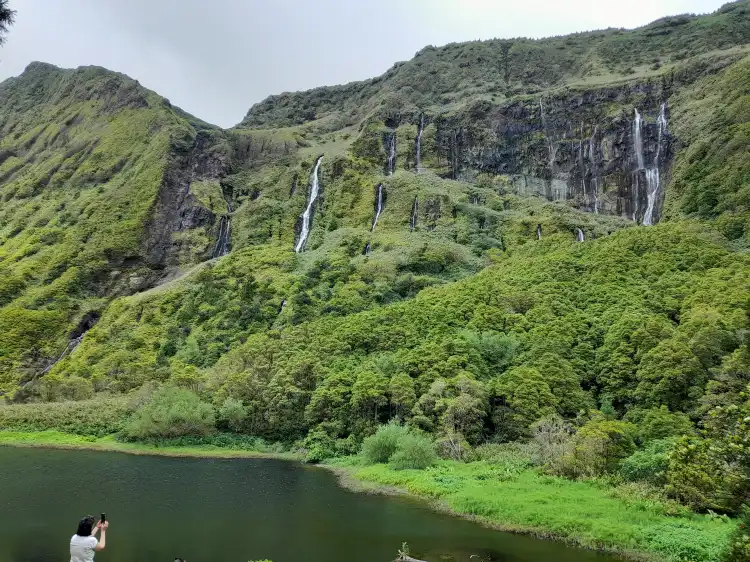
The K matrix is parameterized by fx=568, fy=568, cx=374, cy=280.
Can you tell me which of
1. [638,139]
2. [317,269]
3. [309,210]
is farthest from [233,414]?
[638,139]

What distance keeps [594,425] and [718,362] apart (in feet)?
61.5

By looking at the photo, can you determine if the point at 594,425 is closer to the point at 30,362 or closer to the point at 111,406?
the point at 111,406

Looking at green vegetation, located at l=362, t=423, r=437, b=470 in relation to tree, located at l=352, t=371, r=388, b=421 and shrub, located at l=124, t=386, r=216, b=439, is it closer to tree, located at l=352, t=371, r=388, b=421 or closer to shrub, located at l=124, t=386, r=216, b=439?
tree, located at l=352, t=371, r=388, b=421

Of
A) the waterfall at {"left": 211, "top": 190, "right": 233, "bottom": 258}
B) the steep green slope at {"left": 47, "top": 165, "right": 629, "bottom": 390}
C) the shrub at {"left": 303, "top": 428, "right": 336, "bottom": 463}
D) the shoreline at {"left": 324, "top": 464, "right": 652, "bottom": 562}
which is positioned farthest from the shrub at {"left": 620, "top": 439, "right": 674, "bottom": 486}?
the waterfall at {"left": 211, "top": 190, "right": 233, "bottom": 258}

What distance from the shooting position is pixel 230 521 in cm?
3719

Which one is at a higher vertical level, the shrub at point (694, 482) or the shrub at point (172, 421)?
the shrub at point (694, 482)

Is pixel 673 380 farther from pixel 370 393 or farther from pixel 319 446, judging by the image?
pixel 319 446

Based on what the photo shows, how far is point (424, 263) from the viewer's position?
414ft

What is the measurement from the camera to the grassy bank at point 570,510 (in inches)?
1251

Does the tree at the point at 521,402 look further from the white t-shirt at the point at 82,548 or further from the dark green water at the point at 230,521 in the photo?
the white t-shirt at the point at 82,548

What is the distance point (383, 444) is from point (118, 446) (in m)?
41.2

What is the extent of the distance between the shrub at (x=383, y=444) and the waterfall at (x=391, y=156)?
398ft

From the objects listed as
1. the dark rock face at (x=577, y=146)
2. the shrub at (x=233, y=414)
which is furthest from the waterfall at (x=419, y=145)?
the shrub at (x=233, y=414)

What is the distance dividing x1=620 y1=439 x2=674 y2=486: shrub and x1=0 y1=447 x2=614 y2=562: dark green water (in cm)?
1254
